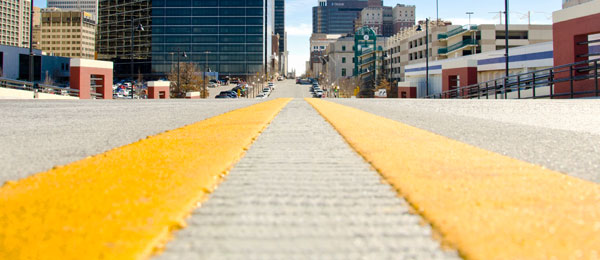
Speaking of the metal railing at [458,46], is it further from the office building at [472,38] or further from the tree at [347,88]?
the tree at [347,88]

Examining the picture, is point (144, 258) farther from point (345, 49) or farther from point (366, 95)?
point (345, 49)

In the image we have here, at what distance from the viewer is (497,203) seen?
276cm

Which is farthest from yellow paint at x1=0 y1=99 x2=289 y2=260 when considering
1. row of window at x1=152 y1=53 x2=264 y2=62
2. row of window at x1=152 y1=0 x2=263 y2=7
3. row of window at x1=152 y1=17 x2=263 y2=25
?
row of window at x1=152 y1=0 x2=263 y2=7

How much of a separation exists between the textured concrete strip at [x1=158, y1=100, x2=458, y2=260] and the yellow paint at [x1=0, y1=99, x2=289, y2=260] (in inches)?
5.5

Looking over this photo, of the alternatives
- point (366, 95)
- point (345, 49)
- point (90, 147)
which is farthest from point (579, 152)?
point (345, 49)

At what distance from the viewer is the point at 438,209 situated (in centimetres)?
261

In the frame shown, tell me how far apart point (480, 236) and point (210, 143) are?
157 inches

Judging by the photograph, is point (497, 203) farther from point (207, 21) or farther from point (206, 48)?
Answer: point (207, 21)

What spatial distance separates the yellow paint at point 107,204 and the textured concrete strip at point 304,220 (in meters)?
0.14

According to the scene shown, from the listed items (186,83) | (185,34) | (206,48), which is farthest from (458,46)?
(185,34)

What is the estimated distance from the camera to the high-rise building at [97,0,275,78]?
152500 millimetres

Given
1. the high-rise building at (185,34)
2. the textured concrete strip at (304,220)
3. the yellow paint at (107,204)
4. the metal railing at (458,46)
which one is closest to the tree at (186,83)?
the metal railing at (458,46)

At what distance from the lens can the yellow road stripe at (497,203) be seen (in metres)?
2.08

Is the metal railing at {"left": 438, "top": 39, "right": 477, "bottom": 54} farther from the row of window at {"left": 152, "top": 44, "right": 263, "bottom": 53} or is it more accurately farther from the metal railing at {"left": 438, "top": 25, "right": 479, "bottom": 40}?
the row of window at {"left": 152, "top": 44, "right": 263, "bottom": 53}
